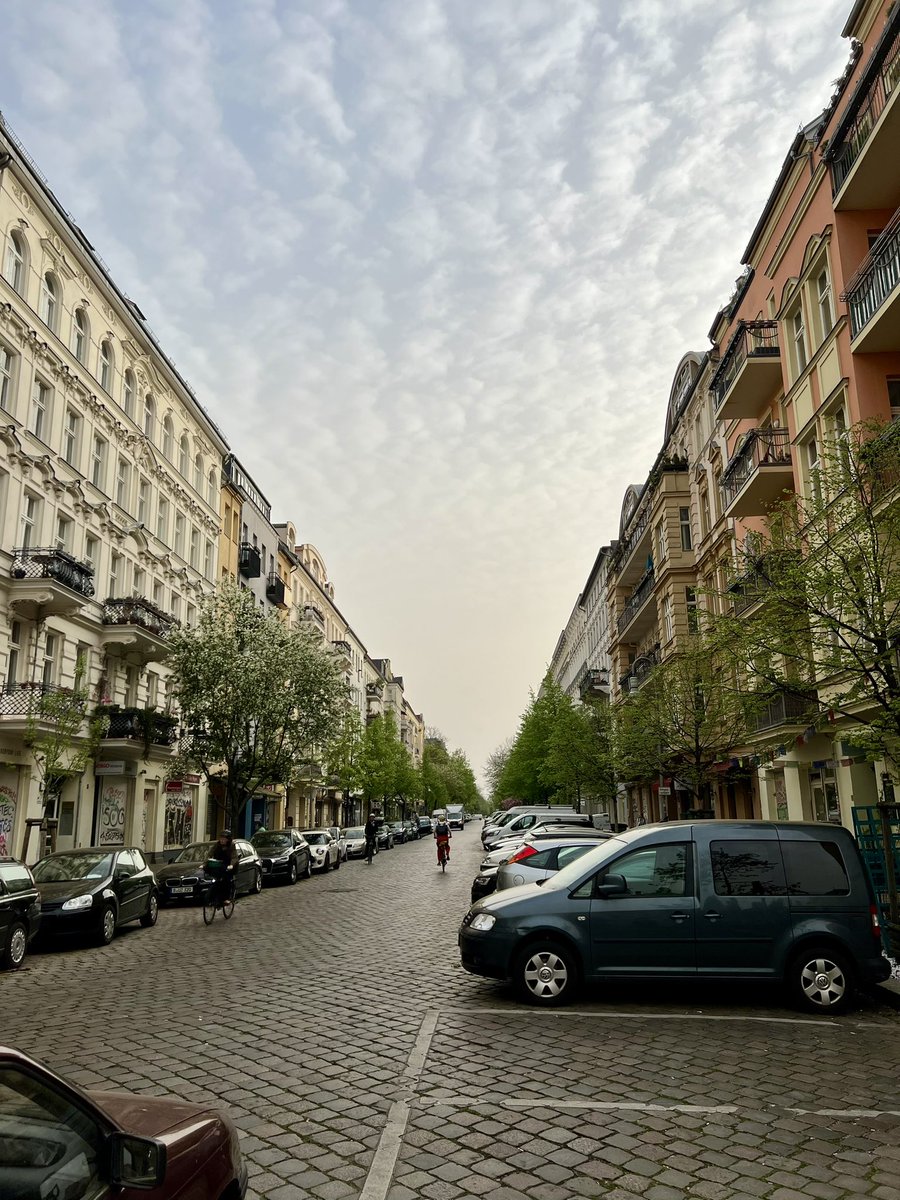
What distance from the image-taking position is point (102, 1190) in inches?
94.7

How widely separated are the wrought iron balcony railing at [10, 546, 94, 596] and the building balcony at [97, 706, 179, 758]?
198 inches

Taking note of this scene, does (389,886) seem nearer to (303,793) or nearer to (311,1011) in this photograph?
(311,1011)

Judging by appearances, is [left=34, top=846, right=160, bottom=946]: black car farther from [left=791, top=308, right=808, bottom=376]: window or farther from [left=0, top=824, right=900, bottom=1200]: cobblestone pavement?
[left=791, top=308, right=808, bottom=376]: window

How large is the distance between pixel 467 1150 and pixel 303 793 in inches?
2376

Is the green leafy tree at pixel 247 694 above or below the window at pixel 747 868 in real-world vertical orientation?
above

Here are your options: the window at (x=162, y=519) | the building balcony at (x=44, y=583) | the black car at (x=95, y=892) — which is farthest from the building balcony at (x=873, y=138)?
the window at (x=162, y=519)

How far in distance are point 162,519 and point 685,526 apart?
20.4 m

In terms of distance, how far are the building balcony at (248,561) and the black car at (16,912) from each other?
34.1 m

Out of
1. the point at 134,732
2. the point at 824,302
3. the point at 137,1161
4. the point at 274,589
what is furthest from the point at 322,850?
the point at 137,1161

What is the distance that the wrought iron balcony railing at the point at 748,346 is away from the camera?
24.5 m

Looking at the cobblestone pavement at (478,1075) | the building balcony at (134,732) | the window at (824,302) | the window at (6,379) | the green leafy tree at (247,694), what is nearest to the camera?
the cobblestone pavement at (478,1075)

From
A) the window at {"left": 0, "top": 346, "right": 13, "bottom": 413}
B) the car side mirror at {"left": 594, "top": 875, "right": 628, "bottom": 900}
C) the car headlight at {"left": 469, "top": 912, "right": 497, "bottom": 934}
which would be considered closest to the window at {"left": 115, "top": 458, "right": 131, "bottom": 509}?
the window at {"left": 0, "top": 346, "right": 13, "bottom": 413}

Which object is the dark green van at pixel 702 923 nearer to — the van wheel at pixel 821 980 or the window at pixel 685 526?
the van wheel at pixel 821 980

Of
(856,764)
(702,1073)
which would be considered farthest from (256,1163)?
(856,764)
